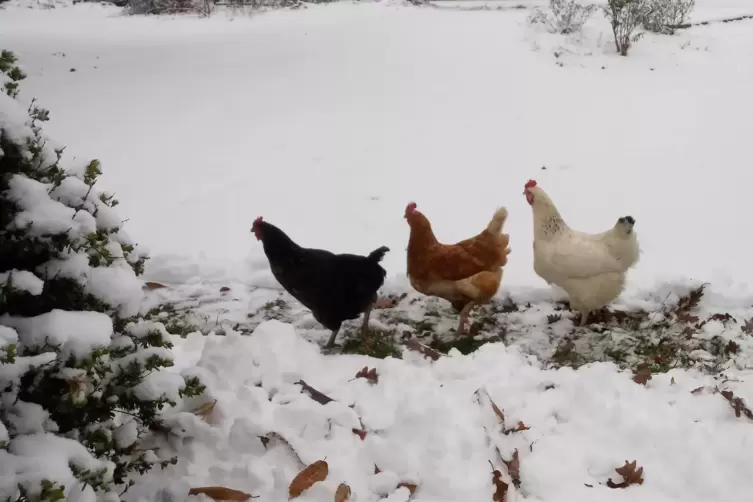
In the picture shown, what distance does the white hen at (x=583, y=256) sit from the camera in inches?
136

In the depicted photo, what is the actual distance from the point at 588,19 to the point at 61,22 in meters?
11.7

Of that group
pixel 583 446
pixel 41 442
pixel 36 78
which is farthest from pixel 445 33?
pixel 41 442

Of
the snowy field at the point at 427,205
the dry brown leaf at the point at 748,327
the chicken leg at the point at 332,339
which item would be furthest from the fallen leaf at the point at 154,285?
the dry brown leaf at the point at 748,327

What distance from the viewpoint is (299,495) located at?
203 centimetres

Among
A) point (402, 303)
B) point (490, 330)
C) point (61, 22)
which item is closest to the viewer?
point (490, 330)

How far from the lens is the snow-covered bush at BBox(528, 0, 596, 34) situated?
442 inches

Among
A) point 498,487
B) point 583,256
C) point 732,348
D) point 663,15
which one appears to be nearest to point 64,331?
point 498,487

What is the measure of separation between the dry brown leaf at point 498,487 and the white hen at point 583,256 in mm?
1721

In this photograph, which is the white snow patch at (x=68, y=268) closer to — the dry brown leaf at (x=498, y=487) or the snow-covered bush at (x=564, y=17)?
the dry brown leaf at (x=498, y=487)

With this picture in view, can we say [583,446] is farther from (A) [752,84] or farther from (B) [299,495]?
(A) [752,84]

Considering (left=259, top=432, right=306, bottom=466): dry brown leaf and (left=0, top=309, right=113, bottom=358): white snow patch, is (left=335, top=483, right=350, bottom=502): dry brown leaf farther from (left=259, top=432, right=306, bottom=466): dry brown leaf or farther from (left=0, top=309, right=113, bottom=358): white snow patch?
(left=0, top=309, right=113, bottom=358): white snow patch

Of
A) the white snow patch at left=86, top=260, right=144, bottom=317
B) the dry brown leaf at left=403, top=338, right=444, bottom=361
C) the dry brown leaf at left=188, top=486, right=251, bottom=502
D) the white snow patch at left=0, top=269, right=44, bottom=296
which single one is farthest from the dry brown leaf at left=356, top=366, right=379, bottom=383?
the white snow patch at left=0, top=269, right=44, bottom=296

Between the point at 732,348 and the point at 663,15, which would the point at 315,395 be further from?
the point at 663,15

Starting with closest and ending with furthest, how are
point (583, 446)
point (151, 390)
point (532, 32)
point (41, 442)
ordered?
point (41, 442) < point (151, 390) < point (583, 446) < point (532, 32)
